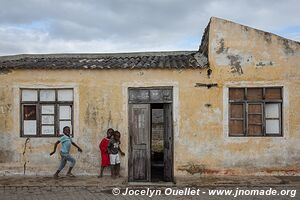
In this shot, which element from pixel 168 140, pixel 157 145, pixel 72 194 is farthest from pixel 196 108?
pixel 157 145

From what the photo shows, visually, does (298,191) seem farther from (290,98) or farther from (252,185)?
(290,98)

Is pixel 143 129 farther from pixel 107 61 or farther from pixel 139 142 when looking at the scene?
pixel 107 61

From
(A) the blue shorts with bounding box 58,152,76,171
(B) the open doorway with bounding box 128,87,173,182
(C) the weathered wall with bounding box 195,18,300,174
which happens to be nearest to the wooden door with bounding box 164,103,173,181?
(B) the open doorway with bounding box 128,87,173,182

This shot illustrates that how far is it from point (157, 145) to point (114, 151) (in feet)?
25.1

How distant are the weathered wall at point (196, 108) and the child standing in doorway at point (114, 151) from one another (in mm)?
305

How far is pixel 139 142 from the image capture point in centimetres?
1205

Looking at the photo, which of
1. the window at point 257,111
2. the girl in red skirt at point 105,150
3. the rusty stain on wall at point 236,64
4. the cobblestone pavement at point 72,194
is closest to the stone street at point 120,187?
the cobblestone pavement at point 72,194

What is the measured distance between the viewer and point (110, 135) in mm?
11680

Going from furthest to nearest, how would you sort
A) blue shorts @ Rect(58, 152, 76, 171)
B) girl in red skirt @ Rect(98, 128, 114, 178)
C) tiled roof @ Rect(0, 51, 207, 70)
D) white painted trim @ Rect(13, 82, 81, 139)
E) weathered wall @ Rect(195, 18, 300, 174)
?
1. white painted trim @ Rect(13, 82, 81, 139)
2. tiled roof @ Rect(0, 51, 207, 70)
3. weathered wall @ Rect(195, 18, 300, 174)
4. girl in red skirt @ Rect(98, 128, 114, 178)
5. blue shorts @ Rect(58, 152, 76, 171)

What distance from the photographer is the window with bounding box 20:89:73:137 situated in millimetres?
12055

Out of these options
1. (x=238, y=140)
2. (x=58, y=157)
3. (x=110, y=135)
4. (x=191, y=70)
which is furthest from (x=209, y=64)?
(x=58, y=157)

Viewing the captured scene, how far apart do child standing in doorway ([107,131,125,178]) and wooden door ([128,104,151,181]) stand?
17.9 inches

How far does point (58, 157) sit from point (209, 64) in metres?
5.09

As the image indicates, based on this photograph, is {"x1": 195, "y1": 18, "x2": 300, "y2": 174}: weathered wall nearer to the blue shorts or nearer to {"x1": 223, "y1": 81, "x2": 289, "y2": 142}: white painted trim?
{"x1": 223, "y1": 81, "x2": 289, "y2": 142}: white painted trim
